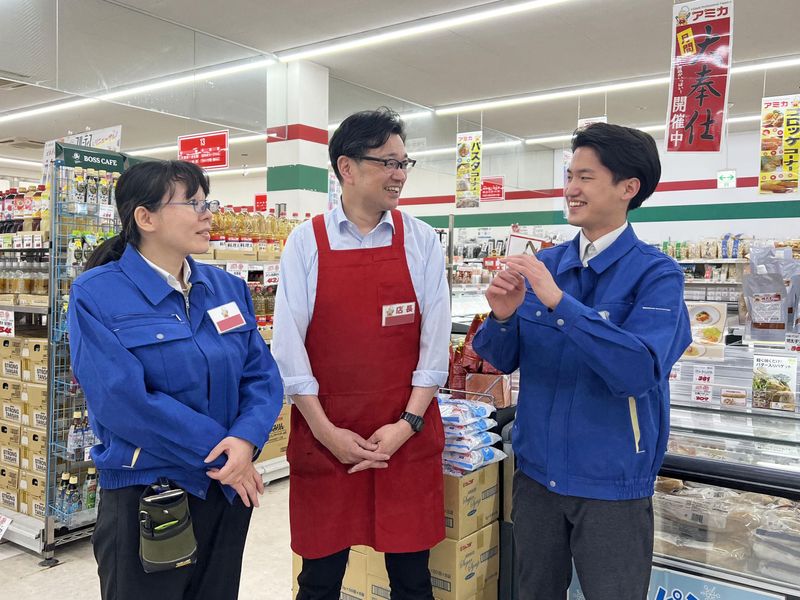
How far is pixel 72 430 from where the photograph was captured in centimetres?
373

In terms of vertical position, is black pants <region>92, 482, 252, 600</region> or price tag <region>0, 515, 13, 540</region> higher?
black pants <region>92, 482, 252, 600</region>

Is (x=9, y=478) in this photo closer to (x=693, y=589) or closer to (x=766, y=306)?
(x=693, y=589)

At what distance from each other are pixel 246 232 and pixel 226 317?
366 centimetres

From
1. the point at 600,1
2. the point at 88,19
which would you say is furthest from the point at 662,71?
the point at 88,19

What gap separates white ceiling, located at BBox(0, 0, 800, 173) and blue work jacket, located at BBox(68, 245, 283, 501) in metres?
5.65

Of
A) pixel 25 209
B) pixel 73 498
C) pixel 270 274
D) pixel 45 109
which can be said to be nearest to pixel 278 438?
pixel 270 274

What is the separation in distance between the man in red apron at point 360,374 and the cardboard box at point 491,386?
76 cm

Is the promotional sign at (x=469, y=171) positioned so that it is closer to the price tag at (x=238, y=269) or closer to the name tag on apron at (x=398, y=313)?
the price tag at (x=238, y=269)

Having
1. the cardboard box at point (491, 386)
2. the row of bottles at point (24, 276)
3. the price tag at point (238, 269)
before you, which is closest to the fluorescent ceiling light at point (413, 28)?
the price tag at point (238, 269)

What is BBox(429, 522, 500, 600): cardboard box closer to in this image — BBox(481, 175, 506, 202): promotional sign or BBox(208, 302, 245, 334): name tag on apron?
BBox(208, 302, 245, 334): name tag on apron

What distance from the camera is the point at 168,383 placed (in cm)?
171

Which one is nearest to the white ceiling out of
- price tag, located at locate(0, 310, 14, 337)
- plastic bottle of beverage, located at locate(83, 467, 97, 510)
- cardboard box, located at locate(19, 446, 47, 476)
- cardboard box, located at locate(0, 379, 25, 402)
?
price tag, located at locate(0, 310, 14, 337)

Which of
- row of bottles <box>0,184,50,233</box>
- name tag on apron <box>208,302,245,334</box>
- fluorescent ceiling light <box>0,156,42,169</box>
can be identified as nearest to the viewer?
name tag on apron <box>208,302,245,334</box>

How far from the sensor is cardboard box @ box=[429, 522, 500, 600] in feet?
7.51
